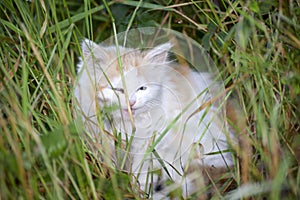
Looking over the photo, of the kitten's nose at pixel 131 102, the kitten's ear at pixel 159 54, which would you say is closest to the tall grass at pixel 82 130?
the kitten's ear at pixel 159 54

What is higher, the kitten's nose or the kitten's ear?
the kitten's ear

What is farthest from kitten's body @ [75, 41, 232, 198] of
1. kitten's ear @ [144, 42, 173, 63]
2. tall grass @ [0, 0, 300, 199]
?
tall grass @ [0, 0, 300, 199]

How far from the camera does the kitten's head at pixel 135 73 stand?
165 cm

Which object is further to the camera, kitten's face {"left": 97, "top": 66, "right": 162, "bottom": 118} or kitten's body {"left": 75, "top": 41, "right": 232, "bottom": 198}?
kitten's face {"left": 97, "top": 66, "right": 162, "bottom": 118}

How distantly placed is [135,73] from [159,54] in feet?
0.35

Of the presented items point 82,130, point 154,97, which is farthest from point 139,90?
point 82,130

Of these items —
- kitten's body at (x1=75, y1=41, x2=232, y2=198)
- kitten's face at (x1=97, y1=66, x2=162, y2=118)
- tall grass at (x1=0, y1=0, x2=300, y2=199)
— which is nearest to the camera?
tall grass at (x1=0, y1=0, x2=300, y2=199)

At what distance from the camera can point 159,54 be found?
168 cm

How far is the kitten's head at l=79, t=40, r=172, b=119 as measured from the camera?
1.65 meters

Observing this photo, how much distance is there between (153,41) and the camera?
182cm

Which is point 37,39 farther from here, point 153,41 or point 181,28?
point 181,28

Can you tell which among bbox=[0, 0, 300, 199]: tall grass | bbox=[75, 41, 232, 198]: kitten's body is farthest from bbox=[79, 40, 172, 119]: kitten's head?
bbox=[0, 0, 300, 199]: tall grass

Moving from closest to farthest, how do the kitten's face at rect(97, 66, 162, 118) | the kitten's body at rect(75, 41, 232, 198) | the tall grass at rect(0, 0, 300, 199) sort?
1. the tall grass at rect(0, 0, 300, 199)
2. the kitten's body at rect(75, 41, 232, 198)
3. the kitten's face at rect(97, 66, 162, 118)

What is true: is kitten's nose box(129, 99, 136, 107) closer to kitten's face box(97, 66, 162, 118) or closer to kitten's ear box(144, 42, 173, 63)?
kitten's face box(97, 66, 162, 118)
